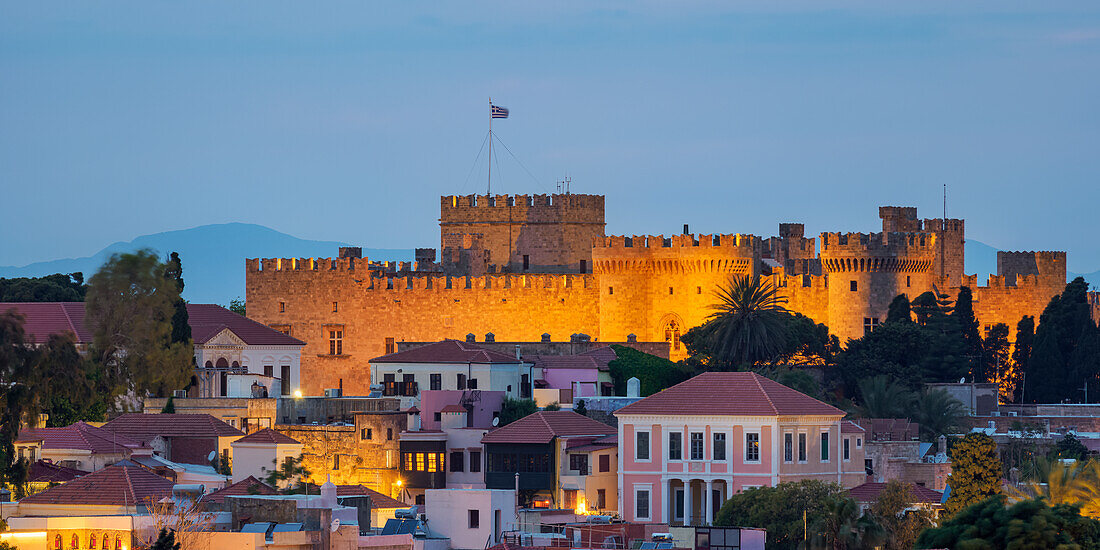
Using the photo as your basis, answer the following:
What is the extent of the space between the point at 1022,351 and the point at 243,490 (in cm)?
3166

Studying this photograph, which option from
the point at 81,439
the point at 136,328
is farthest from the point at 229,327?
the point at 81,439

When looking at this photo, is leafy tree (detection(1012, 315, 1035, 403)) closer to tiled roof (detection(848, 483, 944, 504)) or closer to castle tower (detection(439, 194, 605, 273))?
castle tower (detection(439, 194, 605, 273))

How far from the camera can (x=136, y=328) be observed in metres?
61.0

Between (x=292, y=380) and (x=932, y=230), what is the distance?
69.4 ft

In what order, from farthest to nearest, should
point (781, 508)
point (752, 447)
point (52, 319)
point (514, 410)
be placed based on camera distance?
point (52, 319), point (514, 410), point (752, 447), point (781, 508)

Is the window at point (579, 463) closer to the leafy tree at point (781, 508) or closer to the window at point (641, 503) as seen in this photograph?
the window at point (641, 503)

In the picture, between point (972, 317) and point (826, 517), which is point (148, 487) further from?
point (972, 317)

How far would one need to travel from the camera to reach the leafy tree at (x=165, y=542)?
37594 mm

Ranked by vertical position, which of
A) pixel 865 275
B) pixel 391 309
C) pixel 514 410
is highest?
pixel 865 275

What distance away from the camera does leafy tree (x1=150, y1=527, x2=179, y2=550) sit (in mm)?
37594

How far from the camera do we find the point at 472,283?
72500mm

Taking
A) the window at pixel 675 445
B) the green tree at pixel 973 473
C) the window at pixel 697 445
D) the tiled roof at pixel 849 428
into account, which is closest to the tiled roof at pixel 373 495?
the window at pixel 675 445

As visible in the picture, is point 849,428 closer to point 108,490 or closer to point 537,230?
point 108,490

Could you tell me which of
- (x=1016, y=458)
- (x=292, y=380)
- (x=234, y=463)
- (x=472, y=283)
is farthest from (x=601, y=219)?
(x=234, y=463)
